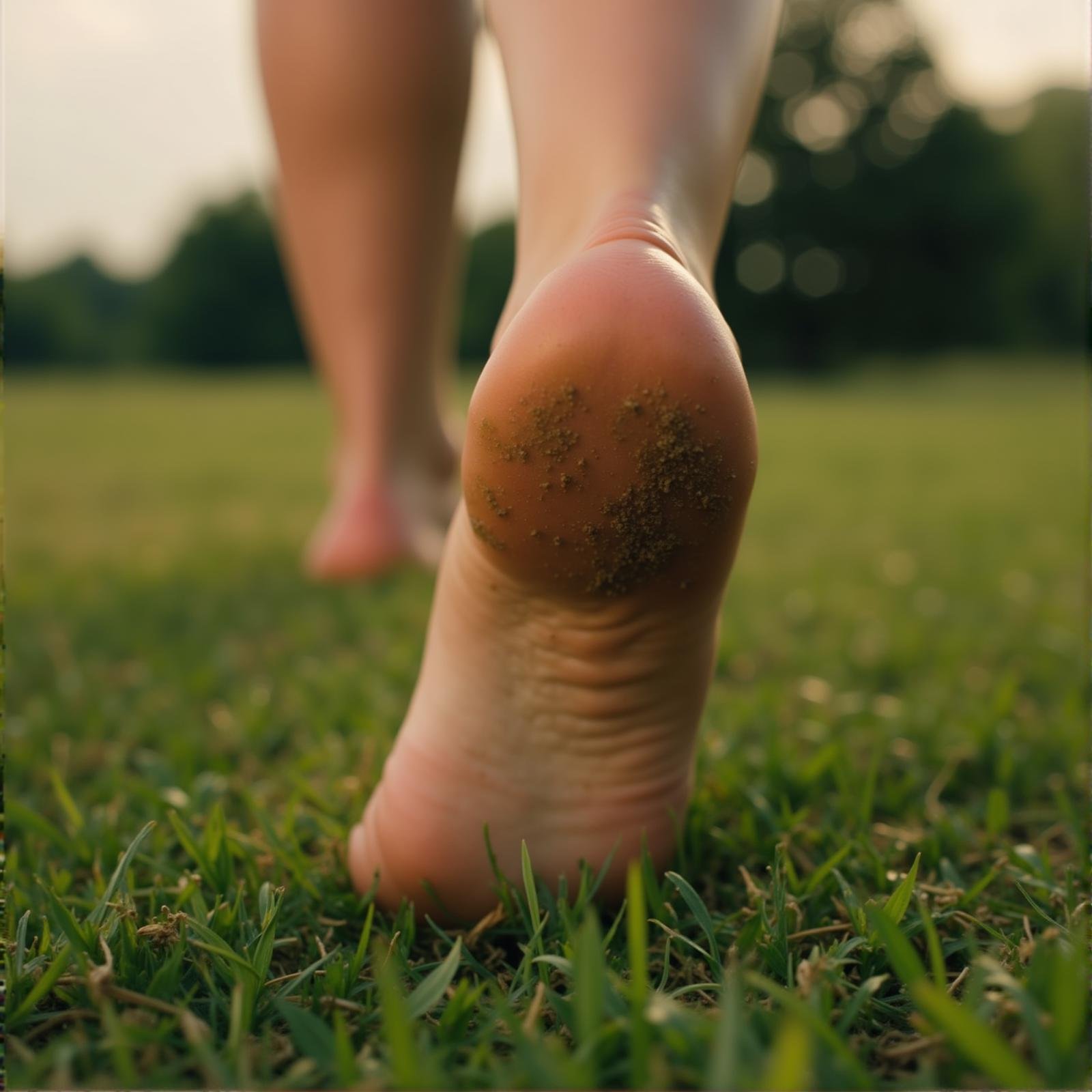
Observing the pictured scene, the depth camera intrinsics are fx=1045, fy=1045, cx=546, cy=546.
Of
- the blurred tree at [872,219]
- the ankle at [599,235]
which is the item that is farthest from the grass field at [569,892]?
the blurred tree at [872,219]

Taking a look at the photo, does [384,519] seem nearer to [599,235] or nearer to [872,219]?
[599,235]

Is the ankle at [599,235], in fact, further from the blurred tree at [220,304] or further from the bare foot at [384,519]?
the blurred tree at [220,304]

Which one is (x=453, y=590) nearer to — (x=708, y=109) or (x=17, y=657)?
(x=708, y=109)

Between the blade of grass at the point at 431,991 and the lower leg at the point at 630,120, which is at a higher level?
the lower leg at the point at 630,120

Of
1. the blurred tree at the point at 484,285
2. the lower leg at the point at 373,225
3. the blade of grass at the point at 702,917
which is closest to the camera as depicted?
the blade of grass at the point at 702,917

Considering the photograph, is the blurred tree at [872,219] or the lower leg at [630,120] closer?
the lower leg at [630,120]

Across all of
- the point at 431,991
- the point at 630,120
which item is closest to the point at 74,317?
the point at 630,120

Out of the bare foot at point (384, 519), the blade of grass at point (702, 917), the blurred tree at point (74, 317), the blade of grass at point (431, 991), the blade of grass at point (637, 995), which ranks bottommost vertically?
the blurred tree at point (74, 317)

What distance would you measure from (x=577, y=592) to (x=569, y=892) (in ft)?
0.70

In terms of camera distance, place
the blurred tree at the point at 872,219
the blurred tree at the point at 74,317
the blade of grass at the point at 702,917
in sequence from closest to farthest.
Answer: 1. the blade of grass at the point at 702,917
2. the blurred tree at the point at 872,219
3. the blurred tree at the point at 74,317

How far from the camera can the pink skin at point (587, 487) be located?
60 cm

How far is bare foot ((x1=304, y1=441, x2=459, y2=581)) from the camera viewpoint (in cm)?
175

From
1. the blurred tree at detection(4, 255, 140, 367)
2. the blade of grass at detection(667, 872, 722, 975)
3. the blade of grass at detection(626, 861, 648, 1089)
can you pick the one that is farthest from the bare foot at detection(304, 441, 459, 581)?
the blurred tree at detection(4, 255, 140, 367)

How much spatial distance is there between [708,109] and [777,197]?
21.0 metres
